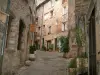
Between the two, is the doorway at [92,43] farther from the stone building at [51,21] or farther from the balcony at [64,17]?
the balcony at [64,17]

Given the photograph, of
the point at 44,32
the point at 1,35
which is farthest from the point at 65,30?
the point at 1,35

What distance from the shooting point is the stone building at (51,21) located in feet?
77.8

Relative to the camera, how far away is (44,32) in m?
28.3

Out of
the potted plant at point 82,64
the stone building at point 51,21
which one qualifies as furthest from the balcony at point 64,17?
the potted plant at point 82,64

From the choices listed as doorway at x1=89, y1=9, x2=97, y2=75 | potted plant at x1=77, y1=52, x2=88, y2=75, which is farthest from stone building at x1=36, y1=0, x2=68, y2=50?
doorway at x1=89, y1=9, x2=97, y2=75

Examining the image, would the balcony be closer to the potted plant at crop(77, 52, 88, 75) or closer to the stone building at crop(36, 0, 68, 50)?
the stone building at crop(36, 0, 68, 50)

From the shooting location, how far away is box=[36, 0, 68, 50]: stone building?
2372 cm

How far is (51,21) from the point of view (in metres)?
26.1

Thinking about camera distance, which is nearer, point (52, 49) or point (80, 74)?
point (80, 74)

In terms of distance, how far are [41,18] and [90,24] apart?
76.2 ft

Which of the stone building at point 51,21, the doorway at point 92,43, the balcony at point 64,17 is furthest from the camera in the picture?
the stone building at point 51,21

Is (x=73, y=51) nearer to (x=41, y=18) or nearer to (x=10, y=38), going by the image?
(x=10, y=38)

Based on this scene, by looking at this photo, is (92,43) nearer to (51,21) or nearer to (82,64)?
(82,64)

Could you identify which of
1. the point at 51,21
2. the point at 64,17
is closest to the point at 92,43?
the point at 64,17
